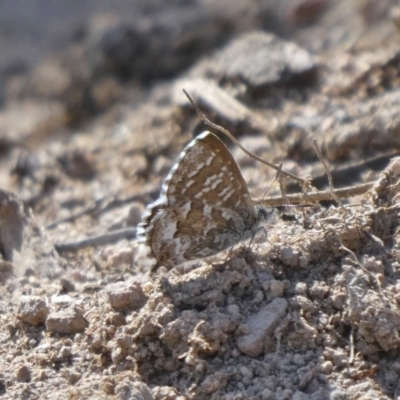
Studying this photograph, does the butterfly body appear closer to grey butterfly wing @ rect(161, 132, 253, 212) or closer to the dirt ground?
grey butterfly wing @ rect(161, 132, 253, 212)

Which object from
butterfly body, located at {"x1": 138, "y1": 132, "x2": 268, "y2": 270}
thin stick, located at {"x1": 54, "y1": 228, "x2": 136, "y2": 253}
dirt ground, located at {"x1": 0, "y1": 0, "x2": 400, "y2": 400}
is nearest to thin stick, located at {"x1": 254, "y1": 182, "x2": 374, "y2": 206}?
dirt ground, located at {"x1": 0, "y1": 0, "x2": 400, "y2": 400}

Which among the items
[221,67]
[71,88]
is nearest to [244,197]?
[221,67]

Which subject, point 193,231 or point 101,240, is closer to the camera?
point 193,231

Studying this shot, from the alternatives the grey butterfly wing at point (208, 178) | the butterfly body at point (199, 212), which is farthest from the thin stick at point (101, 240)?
the grey butterfly wing at point (208, 178)

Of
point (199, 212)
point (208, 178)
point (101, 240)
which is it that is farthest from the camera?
point (101, 240)

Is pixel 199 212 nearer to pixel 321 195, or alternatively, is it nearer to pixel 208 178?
pixel 208 178

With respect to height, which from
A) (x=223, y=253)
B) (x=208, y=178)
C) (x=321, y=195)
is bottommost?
(x=223, y=253)

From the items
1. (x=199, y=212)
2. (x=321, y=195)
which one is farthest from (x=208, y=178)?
(x=321, y=195)

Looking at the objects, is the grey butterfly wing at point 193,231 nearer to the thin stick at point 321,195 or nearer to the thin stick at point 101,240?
the thin stick at point 321,195
